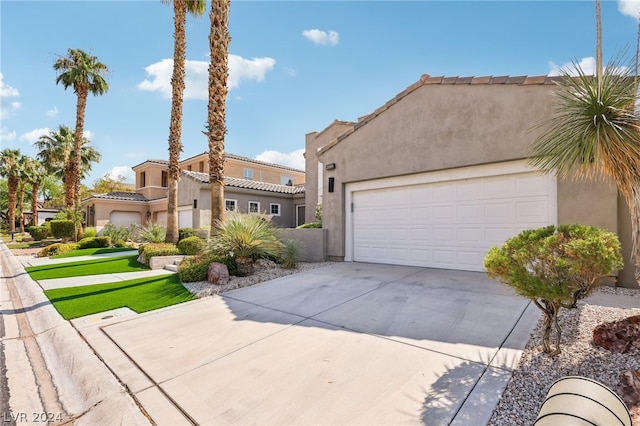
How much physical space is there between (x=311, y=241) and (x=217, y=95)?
5.93 m

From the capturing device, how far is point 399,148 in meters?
9.15

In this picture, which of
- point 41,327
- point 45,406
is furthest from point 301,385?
point 41,327

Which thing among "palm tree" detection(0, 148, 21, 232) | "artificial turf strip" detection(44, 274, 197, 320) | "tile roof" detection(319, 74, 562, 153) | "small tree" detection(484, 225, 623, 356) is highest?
"palm tree" detection(0, 148, 21, 232)

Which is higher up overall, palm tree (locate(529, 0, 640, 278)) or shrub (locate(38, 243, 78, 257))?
palm tree (locate(529, 0, 640, 278))

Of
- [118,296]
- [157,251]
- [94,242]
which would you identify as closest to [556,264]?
[118,296]

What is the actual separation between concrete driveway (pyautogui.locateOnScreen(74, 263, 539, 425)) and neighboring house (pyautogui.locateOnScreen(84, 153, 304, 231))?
13.6 metres

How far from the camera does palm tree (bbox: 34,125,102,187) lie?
24297 mm

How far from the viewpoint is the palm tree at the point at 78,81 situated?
18.7 meters

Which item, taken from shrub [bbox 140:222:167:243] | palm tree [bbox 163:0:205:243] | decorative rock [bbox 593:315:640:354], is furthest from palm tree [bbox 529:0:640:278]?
shrub [bbox 140:222:167:243]

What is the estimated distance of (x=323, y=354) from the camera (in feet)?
11.5

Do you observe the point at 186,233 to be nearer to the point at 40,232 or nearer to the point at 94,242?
the point at 94,242

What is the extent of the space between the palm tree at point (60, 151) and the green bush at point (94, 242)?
9.91 m

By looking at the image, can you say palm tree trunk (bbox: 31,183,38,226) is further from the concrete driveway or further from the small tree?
the small tree

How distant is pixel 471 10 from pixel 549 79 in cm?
323
